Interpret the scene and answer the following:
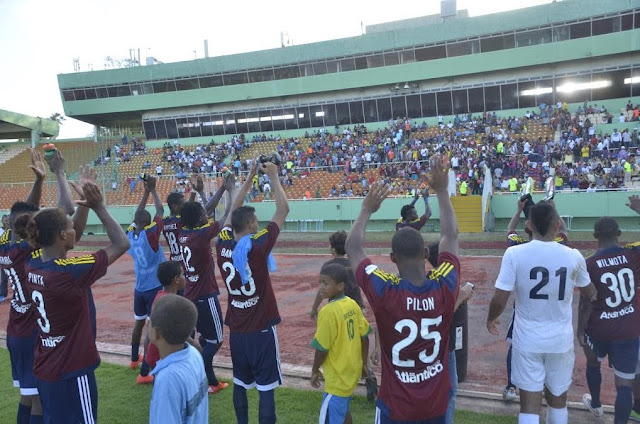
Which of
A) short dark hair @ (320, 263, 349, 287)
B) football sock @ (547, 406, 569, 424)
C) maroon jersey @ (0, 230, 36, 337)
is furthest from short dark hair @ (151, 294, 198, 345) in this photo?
football sock @ (547, 406, 569, 424)

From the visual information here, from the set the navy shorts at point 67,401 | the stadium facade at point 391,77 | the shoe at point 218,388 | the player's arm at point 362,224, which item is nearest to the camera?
the player's arm at point 362,224

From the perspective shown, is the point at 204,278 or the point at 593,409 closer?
the point at 593,409

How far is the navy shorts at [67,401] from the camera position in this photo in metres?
3.80

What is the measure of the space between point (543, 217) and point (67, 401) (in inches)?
162

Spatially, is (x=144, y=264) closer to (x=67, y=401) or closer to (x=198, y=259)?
(x=198, y=259)

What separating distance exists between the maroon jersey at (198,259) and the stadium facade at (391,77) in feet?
110

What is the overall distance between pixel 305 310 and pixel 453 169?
19.5m

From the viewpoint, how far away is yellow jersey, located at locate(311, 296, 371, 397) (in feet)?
13.7

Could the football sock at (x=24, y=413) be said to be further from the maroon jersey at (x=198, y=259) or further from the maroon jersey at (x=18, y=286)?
the maroon jersey at (x=198, y=259)

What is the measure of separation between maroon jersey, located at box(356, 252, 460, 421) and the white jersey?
1.04 metres

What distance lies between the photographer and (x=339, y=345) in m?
4.23

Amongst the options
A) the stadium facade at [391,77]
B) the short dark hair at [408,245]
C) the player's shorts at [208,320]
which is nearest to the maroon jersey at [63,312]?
the player's shorts at [208,320]

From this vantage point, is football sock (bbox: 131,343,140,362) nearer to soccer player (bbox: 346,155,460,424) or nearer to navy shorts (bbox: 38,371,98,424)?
navy shorts (bbox: 38,371,98,424)

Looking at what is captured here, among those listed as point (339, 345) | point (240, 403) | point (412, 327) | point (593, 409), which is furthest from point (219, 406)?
point (593, 409)
